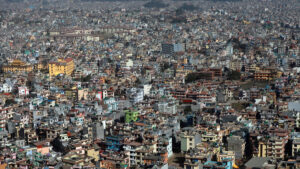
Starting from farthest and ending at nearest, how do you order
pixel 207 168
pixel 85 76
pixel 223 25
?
pixel 223 25
pixel 85 76
pixel 207 168

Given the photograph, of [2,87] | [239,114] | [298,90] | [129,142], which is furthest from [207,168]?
[2,87]

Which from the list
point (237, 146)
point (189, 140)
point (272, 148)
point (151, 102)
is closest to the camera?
point (272, 148)

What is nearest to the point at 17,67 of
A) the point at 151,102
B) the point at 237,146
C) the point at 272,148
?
the point at 151,102

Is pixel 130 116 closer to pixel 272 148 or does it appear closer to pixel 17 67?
pixel 272 148

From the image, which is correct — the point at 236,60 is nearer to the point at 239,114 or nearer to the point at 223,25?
the point at 239,114

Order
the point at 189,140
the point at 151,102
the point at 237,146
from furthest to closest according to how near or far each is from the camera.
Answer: the point at 151,102 → the point at 189,140 → the point at 237,146

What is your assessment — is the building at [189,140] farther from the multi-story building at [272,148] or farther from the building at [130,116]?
the building at [130,116]

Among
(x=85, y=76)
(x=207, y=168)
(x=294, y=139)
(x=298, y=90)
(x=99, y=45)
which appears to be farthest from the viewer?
(x=99, y=45)

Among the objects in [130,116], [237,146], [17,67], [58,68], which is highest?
[58,68]

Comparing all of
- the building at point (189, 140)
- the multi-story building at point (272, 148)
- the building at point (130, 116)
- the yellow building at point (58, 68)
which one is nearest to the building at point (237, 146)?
the multi-story building at point (272, 148)
